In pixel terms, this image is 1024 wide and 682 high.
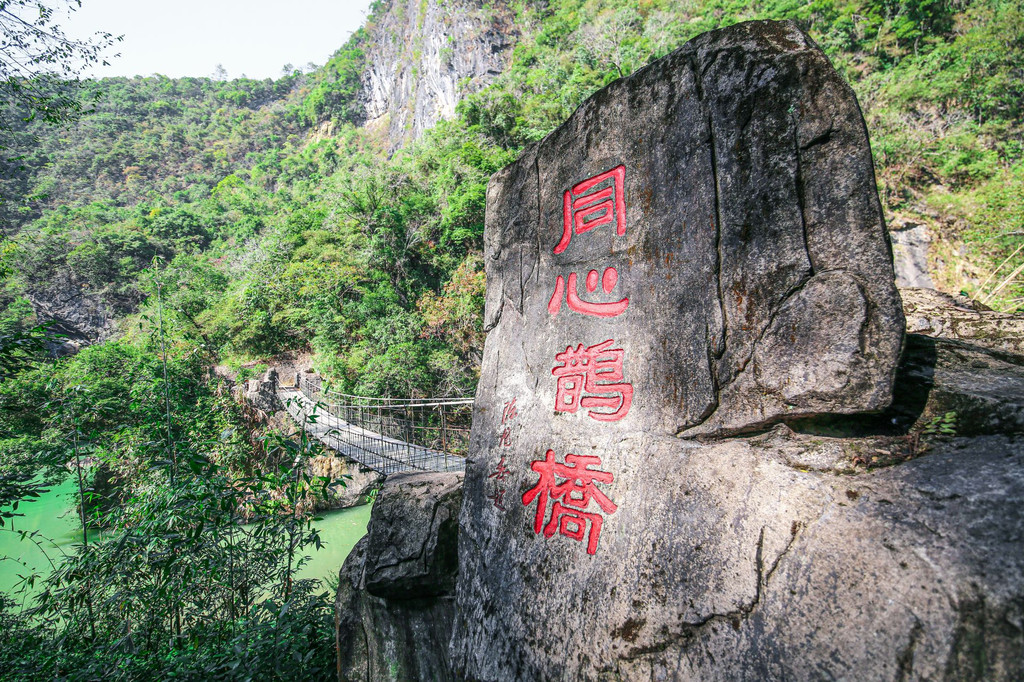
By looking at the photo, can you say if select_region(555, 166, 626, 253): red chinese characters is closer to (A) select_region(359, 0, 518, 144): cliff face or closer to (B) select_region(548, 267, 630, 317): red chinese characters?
(B) select_region(548, 267, 630, 317): red chinese characters

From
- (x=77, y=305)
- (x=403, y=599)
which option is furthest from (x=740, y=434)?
(x=77, y=305)

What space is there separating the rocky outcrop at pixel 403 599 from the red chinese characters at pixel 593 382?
42.1 inches

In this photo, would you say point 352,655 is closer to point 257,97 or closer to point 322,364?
point 322,364

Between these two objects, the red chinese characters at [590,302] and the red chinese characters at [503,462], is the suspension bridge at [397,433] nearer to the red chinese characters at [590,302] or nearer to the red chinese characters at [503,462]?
the red chinese characters at [503,462]

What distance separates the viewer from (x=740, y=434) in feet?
4.13

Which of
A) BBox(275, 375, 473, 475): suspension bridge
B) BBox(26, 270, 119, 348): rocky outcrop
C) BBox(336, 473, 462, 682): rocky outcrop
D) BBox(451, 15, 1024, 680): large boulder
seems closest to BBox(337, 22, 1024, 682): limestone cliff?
BBox(451, 15, 1024, 680): large boulder

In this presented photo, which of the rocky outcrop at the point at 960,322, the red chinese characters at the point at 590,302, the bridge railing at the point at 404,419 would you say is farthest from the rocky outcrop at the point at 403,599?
the bridge railing at the point at 404,419

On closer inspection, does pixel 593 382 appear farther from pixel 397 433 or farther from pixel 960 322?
pixel 397 433

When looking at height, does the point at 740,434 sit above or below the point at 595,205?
below

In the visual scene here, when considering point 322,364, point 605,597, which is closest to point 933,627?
point 605,597

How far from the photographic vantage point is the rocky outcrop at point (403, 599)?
211 centimetres

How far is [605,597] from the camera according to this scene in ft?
4.36

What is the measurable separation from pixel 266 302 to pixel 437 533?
1111 centimetres

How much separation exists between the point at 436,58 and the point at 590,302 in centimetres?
2326
